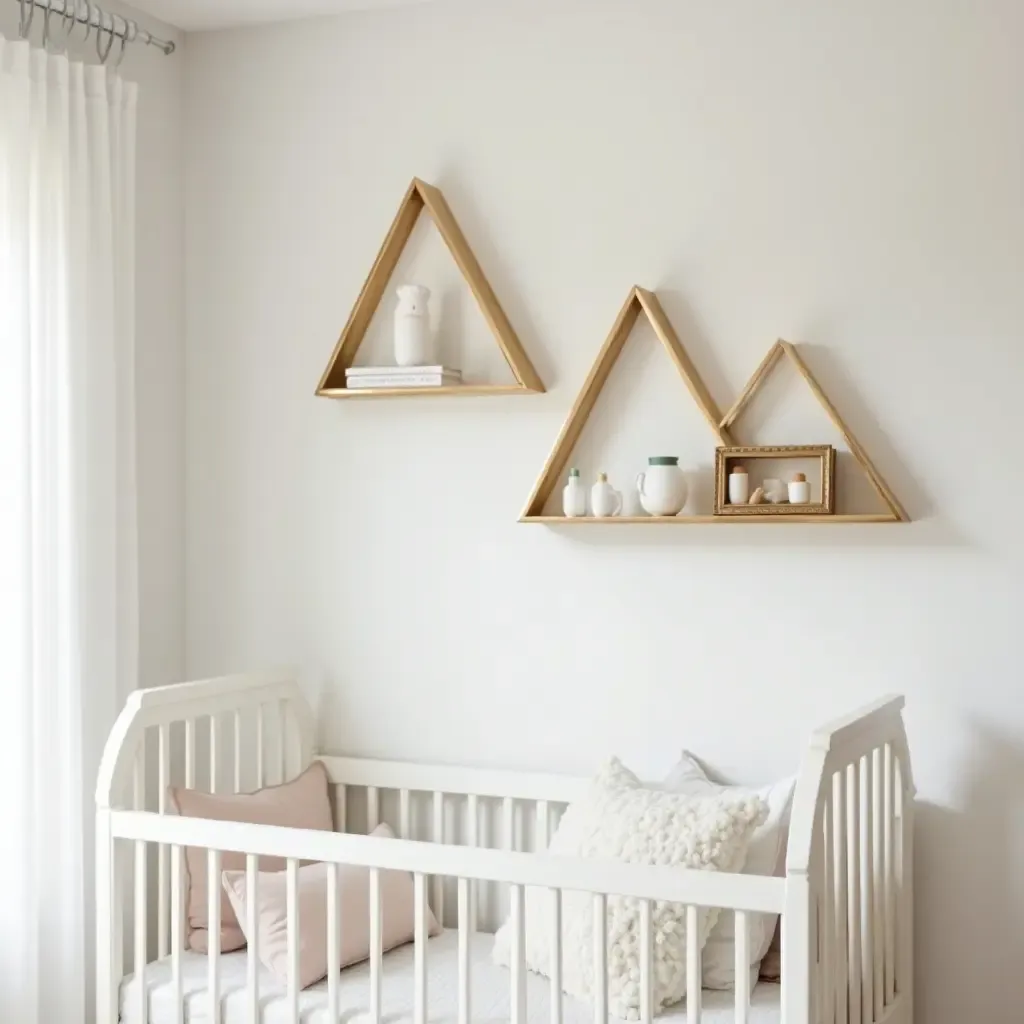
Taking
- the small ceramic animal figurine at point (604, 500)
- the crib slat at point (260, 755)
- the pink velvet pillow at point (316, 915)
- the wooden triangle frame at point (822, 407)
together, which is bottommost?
the pink velvet pillow at point (316, 915)

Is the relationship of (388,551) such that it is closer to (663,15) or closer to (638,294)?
(638,294)

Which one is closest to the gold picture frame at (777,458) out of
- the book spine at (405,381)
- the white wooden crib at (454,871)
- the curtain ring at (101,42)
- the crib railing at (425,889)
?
the white wooden crib at (454,871)

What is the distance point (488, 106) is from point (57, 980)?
200cm

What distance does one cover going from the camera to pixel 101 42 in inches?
122

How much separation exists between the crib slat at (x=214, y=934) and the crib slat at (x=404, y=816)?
0.62 metres

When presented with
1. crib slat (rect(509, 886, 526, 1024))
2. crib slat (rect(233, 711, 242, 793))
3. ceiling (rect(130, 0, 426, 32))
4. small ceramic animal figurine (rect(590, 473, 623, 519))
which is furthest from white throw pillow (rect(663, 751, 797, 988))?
ceiling (rect(130, 0, 426, 32))

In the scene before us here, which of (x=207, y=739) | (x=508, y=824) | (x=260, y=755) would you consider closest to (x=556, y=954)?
(x=508, y=824)

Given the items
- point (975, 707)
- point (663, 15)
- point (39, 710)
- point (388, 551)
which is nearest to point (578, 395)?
point (388, 551)

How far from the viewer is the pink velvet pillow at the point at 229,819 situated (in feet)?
9.21

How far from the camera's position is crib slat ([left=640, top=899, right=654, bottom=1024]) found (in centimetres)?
220

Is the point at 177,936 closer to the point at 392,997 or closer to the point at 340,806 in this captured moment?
the point at 392,997

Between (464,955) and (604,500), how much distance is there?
3.14 feet

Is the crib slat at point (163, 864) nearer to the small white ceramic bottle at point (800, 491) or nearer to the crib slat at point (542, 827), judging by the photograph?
the crib slat at point (542, 827)

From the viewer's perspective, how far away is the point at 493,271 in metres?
3.06
